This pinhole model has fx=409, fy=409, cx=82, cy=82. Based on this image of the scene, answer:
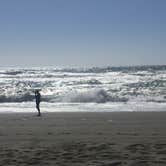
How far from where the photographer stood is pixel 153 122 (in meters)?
15.4

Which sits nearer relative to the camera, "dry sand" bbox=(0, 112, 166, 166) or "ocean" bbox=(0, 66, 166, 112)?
"dry sand" bbox=(0, 112, 166, 166)

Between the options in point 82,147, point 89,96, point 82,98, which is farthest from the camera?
point 89,96

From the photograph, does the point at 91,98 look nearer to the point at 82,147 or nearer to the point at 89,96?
the point at 89,96

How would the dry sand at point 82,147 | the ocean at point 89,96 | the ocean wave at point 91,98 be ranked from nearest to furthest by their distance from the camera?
1. the dry sand at point 82,147
2. the ocean at point 89,96
3. the ocean wave at point 91,98

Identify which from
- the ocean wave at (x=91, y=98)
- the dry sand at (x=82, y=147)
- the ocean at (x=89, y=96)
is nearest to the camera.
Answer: the dry sand at (x=82, y=147)

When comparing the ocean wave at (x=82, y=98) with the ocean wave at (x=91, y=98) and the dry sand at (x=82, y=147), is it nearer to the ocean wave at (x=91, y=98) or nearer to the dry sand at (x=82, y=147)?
the ocean wave at (x=91, y=98)

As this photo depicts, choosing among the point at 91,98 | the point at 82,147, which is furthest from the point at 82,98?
the point at 82,147

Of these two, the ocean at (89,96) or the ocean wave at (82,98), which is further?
the ocean wave at (82,98)

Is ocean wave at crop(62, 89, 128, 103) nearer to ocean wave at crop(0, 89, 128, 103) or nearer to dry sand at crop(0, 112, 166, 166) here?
ocean wave at crop(0, 89, 128, 103)

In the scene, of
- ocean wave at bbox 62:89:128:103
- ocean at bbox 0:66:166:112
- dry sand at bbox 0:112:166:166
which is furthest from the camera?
ocean wave at bbox 62:89:128:103

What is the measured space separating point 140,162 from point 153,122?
831 cm

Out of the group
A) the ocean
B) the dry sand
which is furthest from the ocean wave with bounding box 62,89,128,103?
the dry sand

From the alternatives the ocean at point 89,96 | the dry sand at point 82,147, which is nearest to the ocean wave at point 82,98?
the ocean at point 89,96

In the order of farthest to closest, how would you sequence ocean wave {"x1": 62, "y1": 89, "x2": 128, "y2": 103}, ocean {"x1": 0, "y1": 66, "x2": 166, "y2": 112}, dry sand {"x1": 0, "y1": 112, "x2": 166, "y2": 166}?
ocean wave {"x1": 62, "y1": 89, "x2": 128, "y2": 103} → ocean {"x1": 0, "y1": 66, "x2": 166, "y2": 112} → dry sand {"x1": 0, "y1": 112, "x2": 166, "y2": 166}
